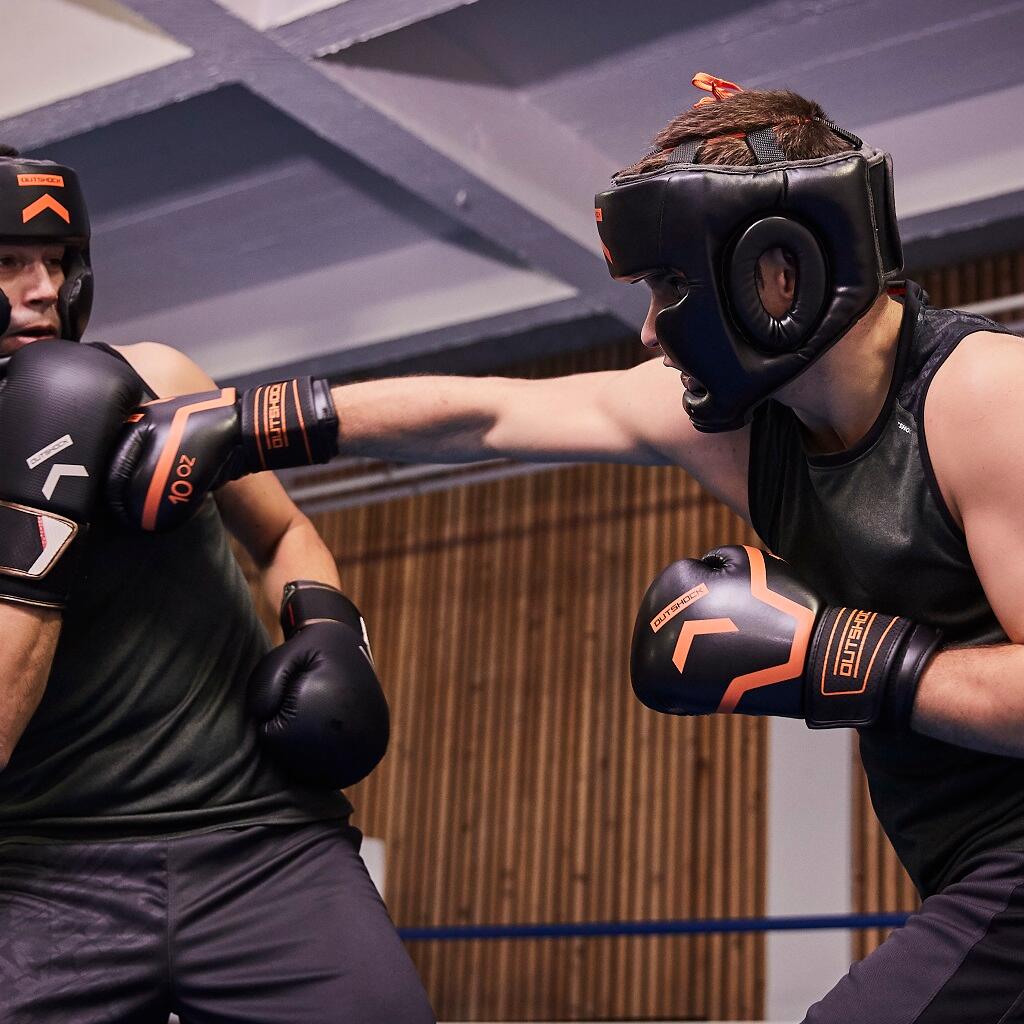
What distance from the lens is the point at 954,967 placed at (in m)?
1.62

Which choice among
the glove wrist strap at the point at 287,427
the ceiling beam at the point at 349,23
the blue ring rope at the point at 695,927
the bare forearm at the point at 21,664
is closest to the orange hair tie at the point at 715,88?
the glove wrist strap at the point at 287,427

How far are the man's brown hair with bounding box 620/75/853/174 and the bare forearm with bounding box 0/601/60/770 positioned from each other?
102cm

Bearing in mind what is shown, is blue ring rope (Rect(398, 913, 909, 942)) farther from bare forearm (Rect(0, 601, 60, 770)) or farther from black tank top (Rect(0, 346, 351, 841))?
bare forearm (Rect(0, 601, 60, 770))

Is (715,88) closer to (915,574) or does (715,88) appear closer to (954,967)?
(915,574)

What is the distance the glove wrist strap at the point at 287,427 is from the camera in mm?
2156

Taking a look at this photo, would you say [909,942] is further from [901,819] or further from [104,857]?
[104,857]

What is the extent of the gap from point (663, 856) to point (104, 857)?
489 centimetres

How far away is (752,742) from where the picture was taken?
663 centimetres

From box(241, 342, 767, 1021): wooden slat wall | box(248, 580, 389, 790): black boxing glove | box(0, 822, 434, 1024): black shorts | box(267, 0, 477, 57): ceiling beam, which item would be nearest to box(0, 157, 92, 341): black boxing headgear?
box(248, 580, 389, 790): black boxing glove

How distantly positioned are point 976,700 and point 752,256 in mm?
589

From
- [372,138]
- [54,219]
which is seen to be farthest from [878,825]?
[54,219]

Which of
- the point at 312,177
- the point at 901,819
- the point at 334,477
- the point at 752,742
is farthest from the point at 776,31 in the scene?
the point at 334,477

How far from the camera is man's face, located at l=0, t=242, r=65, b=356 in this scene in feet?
7.51

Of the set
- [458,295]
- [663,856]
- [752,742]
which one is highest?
[458,295]
